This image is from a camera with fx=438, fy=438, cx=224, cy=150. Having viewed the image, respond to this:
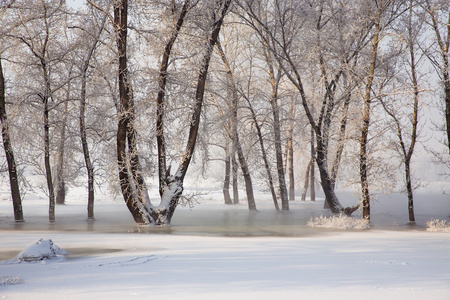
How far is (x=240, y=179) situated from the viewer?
2612 cm

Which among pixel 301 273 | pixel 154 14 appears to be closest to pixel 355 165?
pixel 154 14

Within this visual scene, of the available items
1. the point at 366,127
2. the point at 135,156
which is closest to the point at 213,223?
the point at 135,156

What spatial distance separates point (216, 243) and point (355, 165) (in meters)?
8.11

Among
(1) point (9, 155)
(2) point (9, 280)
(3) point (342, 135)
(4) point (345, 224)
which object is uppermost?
(3) point (342, 135)

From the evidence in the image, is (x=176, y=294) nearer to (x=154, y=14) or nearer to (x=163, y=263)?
(x=163, y=263)

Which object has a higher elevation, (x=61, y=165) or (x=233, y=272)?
(x=61, y=165)

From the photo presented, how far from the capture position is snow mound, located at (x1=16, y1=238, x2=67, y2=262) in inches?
278

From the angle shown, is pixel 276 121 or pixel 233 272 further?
pixel 276 121

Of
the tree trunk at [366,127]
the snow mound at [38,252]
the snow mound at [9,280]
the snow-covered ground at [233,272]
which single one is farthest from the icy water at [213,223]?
the snow mound at [9,280]

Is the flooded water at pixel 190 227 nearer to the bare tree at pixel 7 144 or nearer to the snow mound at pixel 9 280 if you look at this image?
the bare tree at pixel 7 144

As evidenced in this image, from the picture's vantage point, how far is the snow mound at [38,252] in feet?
23.2

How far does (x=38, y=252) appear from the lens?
7.14m

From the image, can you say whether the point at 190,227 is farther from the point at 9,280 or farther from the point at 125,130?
the point at 9,280

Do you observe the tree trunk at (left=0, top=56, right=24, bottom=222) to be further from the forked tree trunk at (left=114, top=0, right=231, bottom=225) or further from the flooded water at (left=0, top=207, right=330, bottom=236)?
the forked tree trunk at (left=114, top=0, right=231, bottom=225)
